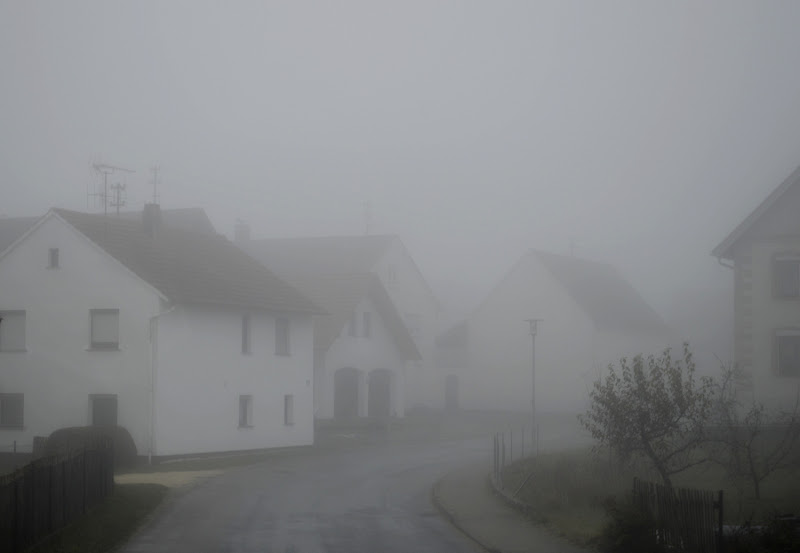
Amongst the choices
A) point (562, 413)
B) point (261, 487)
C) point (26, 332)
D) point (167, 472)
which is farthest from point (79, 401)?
point (562, 413)

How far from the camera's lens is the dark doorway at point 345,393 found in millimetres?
56344

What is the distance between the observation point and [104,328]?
132 ft

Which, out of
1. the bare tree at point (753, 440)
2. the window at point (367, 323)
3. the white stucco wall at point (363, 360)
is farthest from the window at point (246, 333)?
the bare tree at point (753, 440)

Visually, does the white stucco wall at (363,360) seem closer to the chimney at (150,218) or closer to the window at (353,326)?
the window at (353,326)

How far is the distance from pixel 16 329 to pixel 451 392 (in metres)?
39.4

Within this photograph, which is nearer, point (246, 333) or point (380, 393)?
point (246, 333)

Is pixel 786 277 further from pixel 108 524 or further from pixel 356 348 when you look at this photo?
pixel 108 524

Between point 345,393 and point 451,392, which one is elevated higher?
point 345,393

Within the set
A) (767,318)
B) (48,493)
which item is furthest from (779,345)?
(48,493)

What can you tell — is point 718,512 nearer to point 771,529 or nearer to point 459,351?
point 771,529

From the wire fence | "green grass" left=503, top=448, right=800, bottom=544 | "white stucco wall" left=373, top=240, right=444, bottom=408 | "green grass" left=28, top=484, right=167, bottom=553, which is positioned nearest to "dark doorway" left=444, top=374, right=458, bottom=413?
"white stucco wall" left=373, top=240, right=444, bottom=408

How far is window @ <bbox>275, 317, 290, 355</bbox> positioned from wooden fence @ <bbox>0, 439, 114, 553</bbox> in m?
20.5

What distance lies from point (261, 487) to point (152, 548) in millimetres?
10578

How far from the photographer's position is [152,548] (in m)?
19.5
